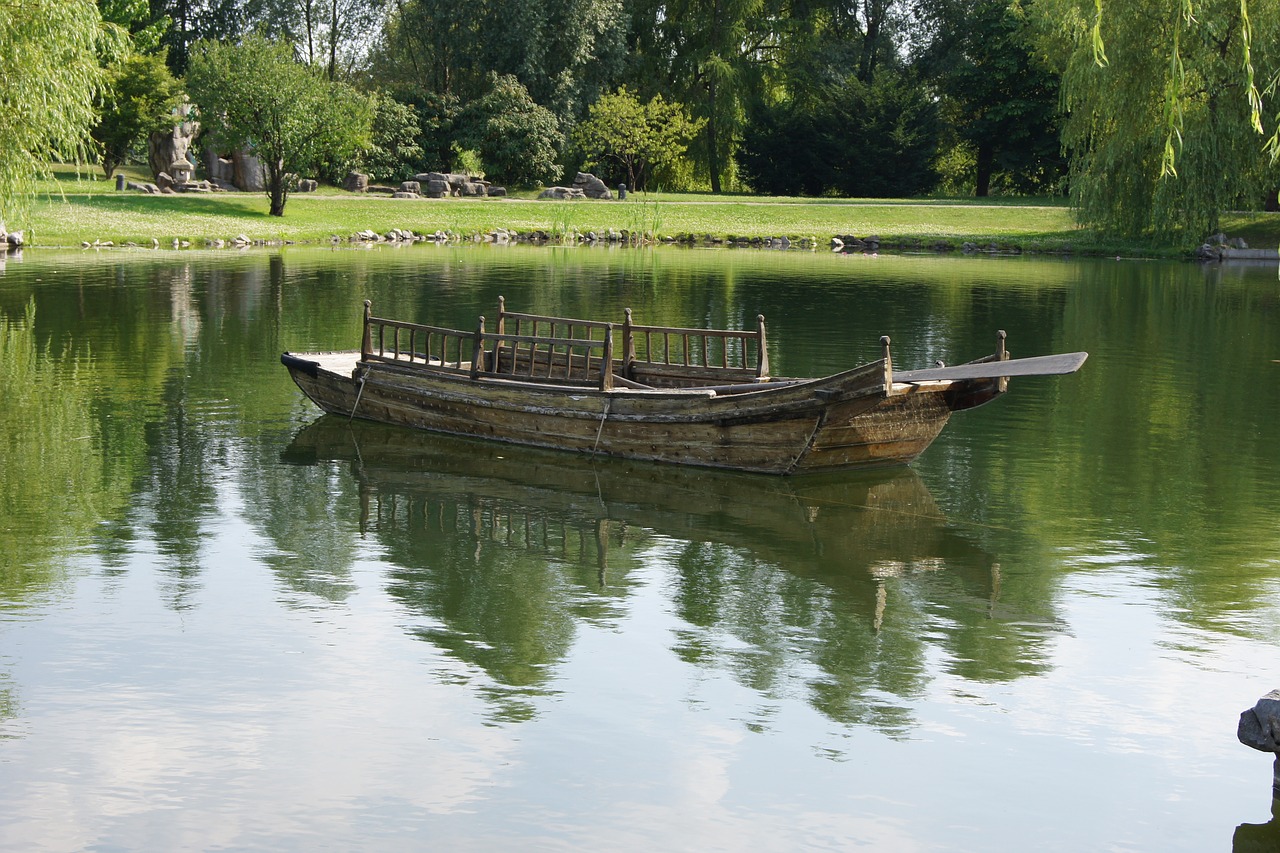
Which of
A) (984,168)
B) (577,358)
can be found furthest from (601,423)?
(984,168)

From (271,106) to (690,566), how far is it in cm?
4590

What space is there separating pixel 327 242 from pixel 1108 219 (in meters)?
29.3

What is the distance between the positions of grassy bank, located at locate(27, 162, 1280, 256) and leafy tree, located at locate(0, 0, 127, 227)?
848 inches

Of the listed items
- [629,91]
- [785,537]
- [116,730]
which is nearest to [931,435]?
[785,537]

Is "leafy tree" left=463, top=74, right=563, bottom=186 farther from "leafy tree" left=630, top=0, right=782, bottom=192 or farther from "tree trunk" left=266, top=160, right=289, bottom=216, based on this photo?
"tree trunk" left=266, top=160, right=289, bottom=216

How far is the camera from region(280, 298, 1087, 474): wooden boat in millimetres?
16781

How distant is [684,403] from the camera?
17578 mm

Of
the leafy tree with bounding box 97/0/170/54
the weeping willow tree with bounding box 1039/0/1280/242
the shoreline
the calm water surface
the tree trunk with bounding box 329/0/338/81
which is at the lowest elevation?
the calm water surface

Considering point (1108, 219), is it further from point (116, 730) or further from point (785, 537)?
point (116, 730)

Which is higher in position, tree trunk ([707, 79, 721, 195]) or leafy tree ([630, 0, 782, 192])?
leafy tree ([630, 0, 782, 192])

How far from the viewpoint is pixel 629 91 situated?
7956cm

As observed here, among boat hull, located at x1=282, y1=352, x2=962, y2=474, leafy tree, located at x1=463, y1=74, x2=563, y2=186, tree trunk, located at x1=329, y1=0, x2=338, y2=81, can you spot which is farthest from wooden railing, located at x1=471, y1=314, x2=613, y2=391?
tree trunk, located at x1=329, y1=0, x2=338, y2=81

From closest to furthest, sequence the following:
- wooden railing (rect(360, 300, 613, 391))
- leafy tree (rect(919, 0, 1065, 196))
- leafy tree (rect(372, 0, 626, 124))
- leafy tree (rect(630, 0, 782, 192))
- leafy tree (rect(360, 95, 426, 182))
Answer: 1. wooden railing (rect(360, 300, 613, 391))
2. leafy tree (rect(360, 95, 426, 182))
3. leafy tree (rect(372, 0, 626, 124))
4. leafy tree (rect(919, 0, 1065, 196))
5. leafy tree (rect(630, 0, 782, 192))

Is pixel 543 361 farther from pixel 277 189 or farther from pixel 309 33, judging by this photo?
pixel 309 33
